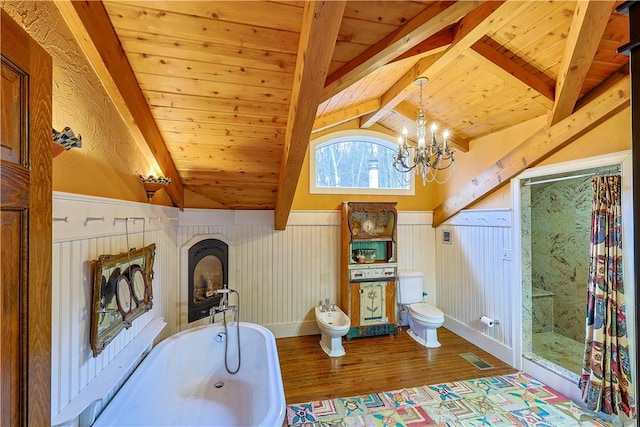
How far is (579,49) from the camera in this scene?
1.81 metres

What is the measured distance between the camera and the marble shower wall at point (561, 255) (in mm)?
3330

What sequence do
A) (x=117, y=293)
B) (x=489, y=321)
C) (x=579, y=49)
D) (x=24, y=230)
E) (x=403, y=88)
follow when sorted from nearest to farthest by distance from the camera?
(x=24, y=230)
(x=117, y=293)
(x=579, y=49)
(x=403, y=88)
(x=489, y=321)

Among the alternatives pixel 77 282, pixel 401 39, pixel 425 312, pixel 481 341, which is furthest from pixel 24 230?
pixel 481 341

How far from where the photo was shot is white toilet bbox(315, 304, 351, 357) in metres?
3.11

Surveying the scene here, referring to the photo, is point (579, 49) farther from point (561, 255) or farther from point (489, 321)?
point (561, 255)

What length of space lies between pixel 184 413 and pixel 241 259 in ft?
5.57

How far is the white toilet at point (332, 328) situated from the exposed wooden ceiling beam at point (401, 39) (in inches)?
95.4

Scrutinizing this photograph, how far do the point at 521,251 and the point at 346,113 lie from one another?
2414mm

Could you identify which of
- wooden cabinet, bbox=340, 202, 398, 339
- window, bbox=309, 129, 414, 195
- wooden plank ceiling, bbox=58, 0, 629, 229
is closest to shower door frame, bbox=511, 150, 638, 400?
wooden plank ceiling, bbox=58, 0, 629, 229

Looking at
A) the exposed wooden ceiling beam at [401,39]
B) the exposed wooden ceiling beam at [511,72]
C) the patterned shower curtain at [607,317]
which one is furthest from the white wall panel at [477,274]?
the exposed wooden ceiling beam at [401,39]

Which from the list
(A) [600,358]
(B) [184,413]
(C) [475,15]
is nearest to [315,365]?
(B) [184,413]

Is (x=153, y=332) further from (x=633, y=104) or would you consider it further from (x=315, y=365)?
(x=633, y=104)

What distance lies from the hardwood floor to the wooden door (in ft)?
6.84

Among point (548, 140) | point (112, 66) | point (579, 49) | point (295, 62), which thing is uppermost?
point (579, 49)
